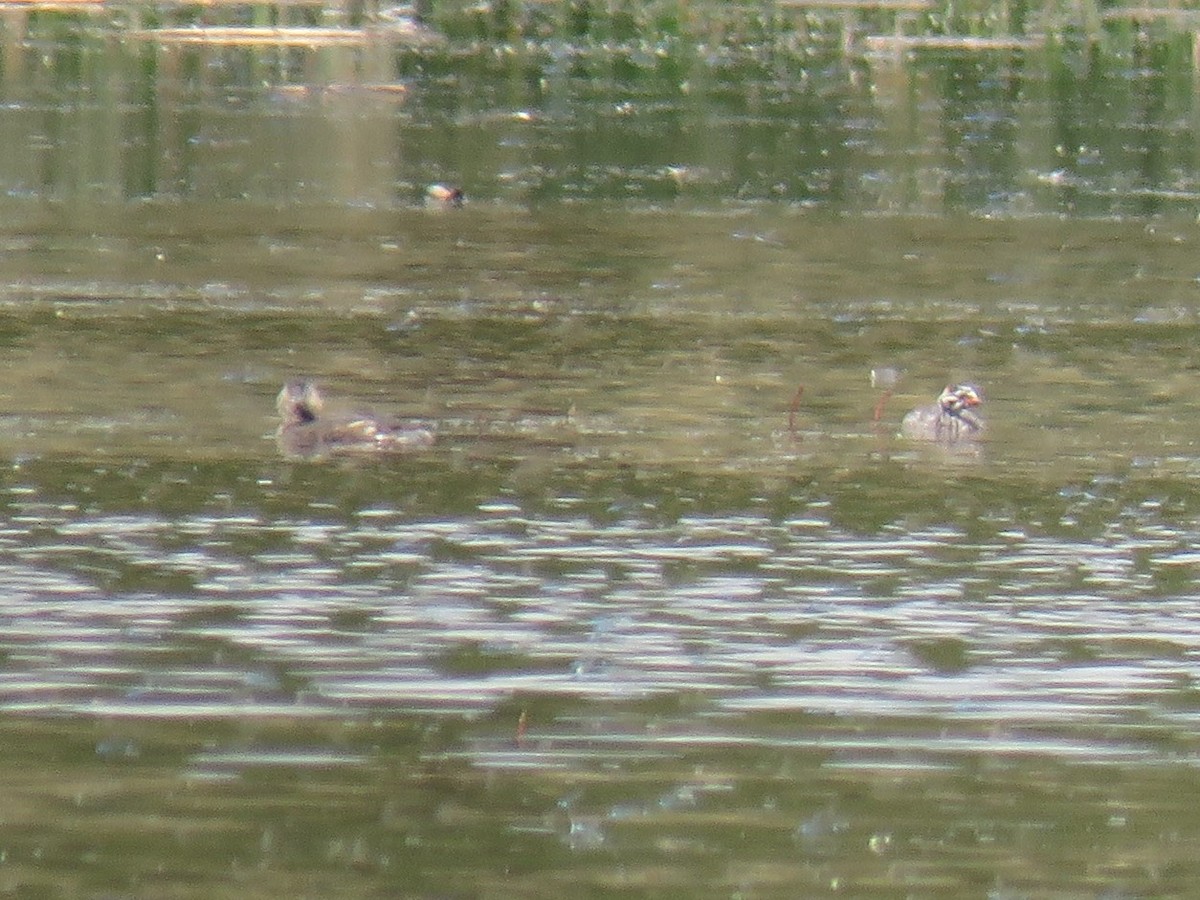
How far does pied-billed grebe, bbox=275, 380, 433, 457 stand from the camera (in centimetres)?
1569

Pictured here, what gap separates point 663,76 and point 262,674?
41.9 meters

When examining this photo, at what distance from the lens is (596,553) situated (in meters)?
12.9

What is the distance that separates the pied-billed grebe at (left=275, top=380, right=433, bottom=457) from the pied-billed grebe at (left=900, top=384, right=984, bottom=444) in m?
2.53

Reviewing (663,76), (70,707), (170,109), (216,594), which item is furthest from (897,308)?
(663,76)

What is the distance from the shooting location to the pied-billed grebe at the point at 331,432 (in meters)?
15.7

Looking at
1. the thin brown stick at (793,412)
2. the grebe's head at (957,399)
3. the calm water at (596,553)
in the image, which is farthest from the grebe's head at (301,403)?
the grebe's head at (957,399)

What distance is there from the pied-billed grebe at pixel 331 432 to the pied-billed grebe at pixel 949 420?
2.53m

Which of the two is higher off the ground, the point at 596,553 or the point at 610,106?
the point at 610,106

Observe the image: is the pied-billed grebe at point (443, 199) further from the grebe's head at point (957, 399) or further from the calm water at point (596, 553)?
the grebe's head at point (957, 399)

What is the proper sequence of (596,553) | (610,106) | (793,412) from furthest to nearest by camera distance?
(610,106)
(793,412)
(596,553)

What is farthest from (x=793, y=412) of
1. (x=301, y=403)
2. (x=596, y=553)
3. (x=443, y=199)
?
(x=443, y=199)

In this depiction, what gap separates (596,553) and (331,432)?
3.16m

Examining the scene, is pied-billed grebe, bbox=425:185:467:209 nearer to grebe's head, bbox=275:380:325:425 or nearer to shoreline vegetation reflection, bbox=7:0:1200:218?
shoreline vegetation reflection, bbox=7:0:1200:218

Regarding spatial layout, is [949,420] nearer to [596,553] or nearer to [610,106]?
[596,553]
